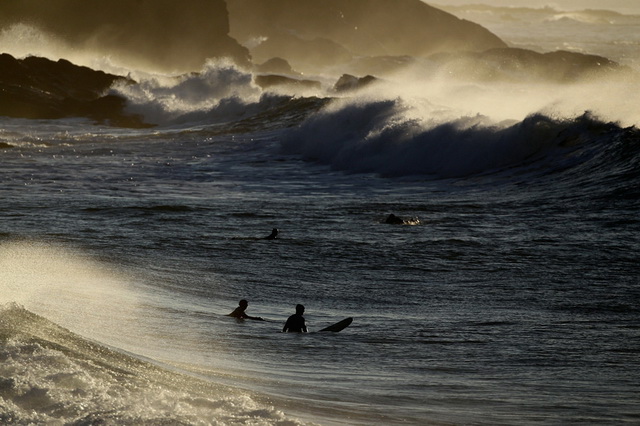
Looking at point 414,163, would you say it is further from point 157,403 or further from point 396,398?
point 157,403

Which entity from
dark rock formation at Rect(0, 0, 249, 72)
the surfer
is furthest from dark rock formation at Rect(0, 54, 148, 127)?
dark rock formation at Rect(0, 0, 249, 72)

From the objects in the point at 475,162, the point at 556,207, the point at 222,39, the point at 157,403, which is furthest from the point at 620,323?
the point at 222,39

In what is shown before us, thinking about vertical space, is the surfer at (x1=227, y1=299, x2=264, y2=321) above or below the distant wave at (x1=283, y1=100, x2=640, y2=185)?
below

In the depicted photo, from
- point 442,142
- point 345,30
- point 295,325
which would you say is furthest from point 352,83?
point 345,30

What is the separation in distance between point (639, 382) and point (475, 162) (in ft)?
62.4

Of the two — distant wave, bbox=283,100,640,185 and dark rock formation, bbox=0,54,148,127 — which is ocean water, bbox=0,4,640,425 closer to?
distant wave, bbox=283,100,640,185

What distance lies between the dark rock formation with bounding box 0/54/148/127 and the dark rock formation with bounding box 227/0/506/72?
87243 millimetres

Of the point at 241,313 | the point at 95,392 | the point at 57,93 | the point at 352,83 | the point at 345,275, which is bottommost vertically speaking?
the point at 241,313

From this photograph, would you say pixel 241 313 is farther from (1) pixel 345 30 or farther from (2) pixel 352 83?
(1) pixel 345 30

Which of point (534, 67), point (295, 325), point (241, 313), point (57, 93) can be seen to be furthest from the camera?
point (534, 67)

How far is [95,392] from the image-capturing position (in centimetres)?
643

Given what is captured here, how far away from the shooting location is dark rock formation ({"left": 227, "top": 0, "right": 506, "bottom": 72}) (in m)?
153

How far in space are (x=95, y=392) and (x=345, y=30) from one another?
179 metres

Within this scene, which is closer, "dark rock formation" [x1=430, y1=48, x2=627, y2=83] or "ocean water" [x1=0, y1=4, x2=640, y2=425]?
"ocean water" [x1=0, y1=4, x2=640, y2=425]
